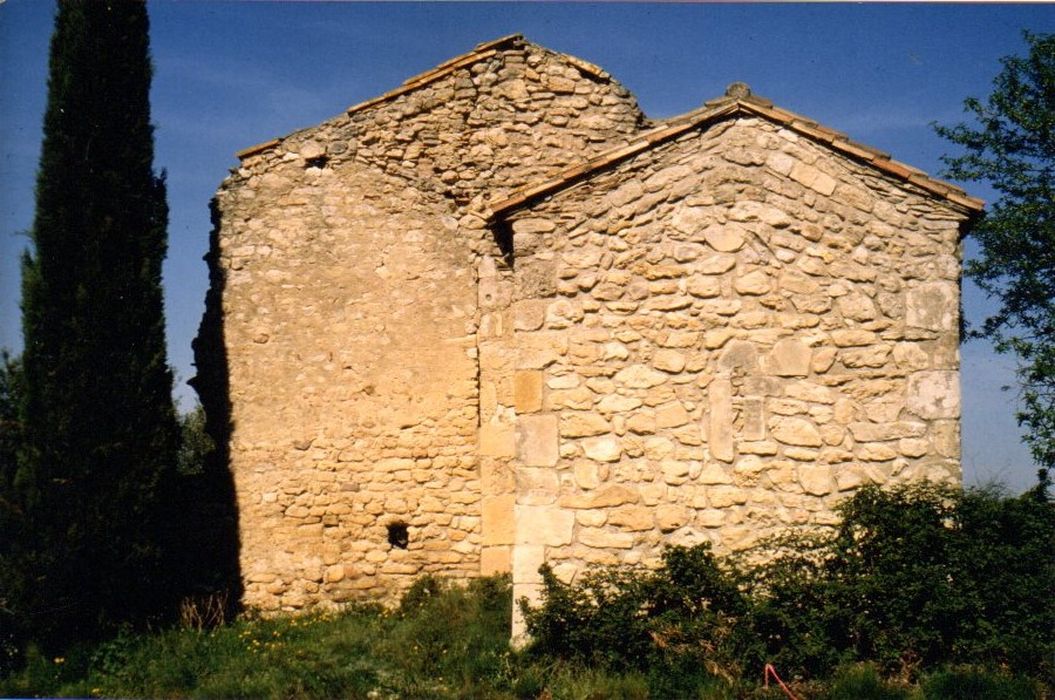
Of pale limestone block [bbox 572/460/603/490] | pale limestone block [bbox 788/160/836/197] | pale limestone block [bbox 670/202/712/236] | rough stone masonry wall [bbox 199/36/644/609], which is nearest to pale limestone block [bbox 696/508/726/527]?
pale limestone block [bbox 572/460/603/490]

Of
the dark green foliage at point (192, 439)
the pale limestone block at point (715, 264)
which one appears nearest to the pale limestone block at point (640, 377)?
the pale limestone block at point (715, 264)

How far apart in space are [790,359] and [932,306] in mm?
1261

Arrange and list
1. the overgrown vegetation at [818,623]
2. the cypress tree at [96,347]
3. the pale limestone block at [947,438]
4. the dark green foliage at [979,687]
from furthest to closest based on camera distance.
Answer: the cypress tree at [96,347]
the pale limestone block at [947,438]
the overgrown vegetation at [818,623]
the dark green foliage at [979,687]

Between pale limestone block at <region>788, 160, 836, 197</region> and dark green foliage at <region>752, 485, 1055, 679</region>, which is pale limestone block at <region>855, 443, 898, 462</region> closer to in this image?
dark green foliage at <region>752, 485, 1055, 679</region>

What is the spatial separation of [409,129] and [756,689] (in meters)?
7.40

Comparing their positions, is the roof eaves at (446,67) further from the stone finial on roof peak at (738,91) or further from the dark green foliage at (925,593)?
the dark green foliage at (925,593)

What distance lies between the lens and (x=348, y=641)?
729cm

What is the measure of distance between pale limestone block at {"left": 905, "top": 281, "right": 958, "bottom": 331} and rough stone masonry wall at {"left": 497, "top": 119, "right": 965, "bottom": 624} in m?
0.02

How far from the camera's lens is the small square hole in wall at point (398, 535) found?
9.04 m

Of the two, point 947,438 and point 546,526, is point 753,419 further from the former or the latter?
point 546,526

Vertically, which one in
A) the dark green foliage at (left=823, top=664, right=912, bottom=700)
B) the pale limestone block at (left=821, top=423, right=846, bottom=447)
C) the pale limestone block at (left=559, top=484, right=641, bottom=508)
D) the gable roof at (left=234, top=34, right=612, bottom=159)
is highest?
the gable roof at (left=234, top=34, right=612, bottom=159)

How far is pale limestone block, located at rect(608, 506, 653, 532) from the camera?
6.12 meters

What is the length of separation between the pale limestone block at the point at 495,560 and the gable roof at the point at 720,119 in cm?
433

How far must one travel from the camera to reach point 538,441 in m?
6.30
